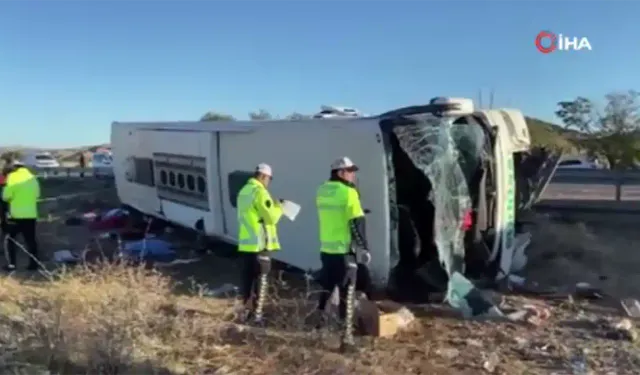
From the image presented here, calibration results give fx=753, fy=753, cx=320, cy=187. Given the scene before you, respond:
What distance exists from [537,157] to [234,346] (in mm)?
4962

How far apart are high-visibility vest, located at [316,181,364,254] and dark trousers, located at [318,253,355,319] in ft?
0.20

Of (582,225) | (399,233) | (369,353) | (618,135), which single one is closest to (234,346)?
(369,353)

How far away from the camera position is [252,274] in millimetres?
7117

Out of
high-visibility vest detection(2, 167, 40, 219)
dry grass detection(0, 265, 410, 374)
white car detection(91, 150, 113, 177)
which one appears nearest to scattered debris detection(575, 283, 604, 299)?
dry grass detection(0, 265, 410, 374)

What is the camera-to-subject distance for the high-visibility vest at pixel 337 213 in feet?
21.1

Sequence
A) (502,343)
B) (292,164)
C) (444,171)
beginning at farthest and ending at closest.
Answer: (292,164), (444,171), (502,343)

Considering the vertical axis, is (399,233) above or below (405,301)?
above

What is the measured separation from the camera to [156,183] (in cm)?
1288

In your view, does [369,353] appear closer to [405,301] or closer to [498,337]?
[498,337]

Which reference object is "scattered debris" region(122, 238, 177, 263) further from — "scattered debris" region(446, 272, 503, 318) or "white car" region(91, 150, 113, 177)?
"white car" region(91, 150, 113, 177)

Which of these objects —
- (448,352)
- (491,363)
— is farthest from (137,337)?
(491,363)

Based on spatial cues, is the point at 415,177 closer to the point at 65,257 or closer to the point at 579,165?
the point at 65,257

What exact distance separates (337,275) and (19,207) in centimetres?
592

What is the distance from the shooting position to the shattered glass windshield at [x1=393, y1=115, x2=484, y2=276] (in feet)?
23.8
